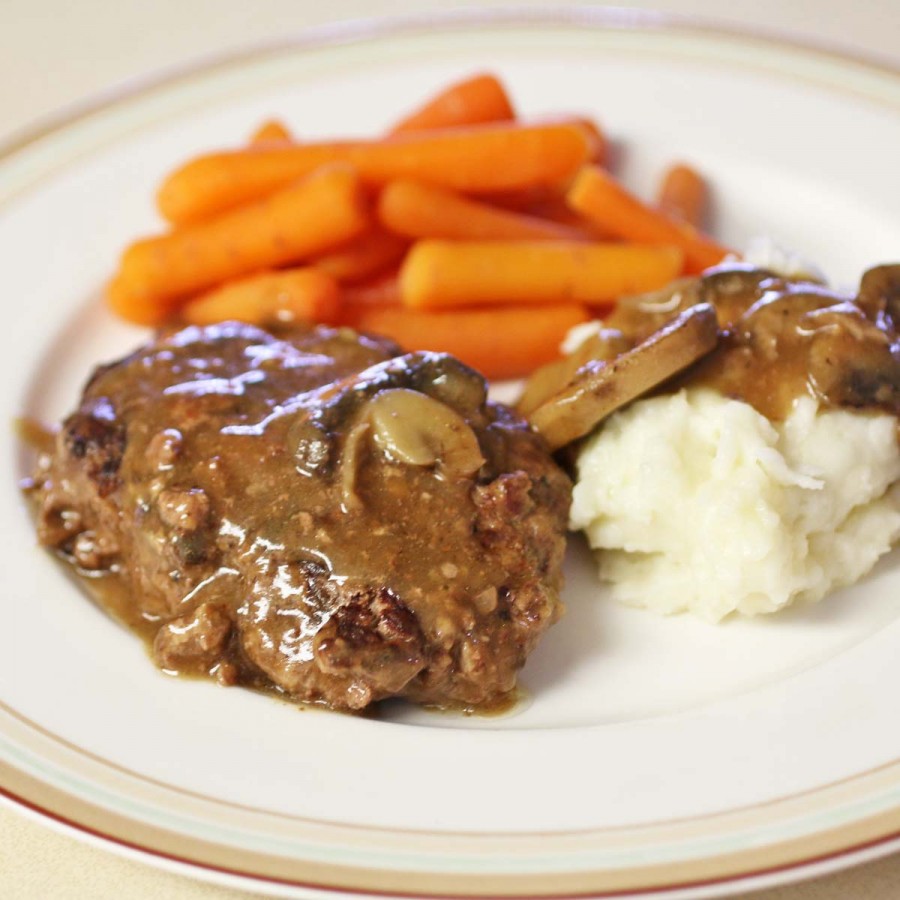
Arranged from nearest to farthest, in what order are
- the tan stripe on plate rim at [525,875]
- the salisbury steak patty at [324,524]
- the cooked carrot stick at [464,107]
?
the tan stripe on plate rim at [525,875], the salisbury steak patty at [324,524], the cooked carrot stick at [464,107]

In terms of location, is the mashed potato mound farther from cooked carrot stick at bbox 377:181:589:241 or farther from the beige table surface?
the beige table surface

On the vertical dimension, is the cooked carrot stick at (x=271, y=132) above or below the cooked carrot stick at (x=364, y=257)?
above

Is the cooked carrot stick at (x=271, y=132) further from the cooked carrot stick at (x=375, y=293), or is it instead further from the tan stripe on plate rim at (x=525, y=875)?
the tan stripe on plate rim at (x=525, y=875)

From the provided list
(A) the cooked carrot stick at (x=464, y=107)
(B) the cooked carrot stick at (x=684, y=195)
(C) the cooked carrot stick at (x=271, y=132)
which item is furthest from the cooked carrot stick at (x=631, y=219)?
(C) the cooked carrot stick at (x=271, y=132)

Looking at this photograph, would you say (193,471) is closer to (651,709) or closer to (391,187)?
(651,709)

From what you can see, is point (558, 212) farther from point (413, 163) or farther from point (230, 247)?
point (230, 247)

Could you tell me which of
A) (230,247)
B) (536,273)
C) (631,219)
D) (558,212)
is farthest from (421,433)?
(558,212)

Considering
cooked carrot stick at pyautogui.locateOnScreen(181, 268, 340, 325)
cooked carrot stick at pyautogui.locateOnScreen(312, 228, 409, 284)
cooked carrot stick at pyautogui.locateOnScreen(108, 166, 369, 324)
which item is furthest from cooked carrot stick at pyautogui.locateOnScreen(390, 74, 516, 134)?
cooked carrot stick at pyautogui.locateOnScreen(181, 268, 340, 325)
